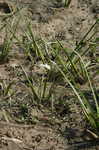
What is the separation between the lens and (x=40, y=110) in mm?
2393

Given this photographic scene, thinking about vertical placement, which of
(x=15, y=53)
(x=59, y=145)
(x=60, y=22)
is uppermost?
(x=60, y=22)

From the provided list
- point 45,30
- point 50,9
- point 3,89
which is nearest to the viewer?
point 3,89

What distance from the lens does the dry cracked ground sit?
7.22 feet

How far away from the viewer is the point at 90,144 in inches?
85.2

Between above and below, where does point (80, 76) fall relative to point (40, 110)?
above

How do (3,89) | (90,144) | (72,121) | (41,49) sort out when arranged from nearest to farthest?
(90,144)
(72,121)
(3,89)
(41,49)

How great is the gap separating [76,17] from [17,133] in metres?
1.41

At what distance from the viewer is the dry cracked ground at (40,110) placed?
2199mm

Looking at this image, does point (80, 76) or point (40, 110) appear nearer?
point (40, 110)

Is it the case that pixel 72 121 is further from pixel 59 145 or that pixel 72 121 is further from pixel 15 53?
pixel 15 53

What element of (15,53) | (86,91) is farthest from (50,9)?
(86,91)

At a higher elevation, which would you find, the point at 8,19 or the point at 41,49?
the point at 8,19

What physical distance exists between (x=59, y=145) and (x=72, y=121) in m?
0.21

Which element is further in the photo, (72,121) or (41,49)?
(41,49)
